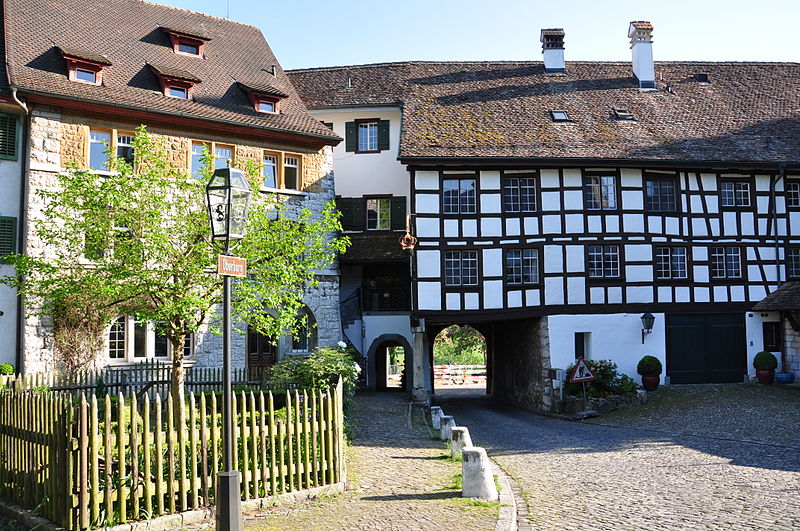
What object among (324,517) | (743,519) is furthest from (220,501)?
(743,519)

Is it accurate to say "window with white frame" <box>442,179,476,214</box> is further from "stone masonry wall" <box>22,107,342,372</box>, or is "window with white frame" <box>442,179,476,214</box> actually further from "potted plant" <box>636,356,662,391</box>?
"potted plant" <box>636,356,662,391</box>

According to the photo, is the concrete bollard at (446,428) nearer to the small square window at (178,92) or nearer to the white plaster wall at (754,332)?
the small square window at (178,92)

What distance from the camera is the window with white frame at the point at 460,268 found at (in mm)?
23906

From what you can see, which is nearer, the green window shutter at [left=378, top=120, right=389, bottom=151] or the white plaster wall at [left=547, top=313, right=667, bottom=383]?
the white plaster wall at [left=547, top=313, right=667, bottom=383]

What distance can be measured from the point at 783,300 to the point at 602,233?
5.76 m

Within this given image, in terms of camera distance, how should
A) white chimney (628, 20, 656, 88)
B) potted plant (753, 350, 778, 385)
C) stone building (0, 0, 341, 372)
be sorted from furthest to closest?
1. white chimney (628, 20, 656, 88)
2. potted plant (753, 350, 778, 385)
3. stone building (0, 0, 341, 372)

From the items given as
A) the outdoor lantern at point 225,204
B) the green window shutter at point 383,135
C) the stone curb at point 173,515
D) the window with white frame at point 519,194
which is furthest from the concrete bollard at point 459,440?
the green window shutter at point 383,135

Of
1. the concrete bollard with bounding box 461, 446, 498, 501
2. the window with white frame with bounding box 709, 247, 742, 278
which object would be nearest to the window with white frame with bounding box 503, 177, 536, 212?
the window with white frame with bounding box 709, 247, 742, 278

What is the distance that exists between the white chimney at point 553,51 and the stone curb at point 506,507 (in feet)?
69.0

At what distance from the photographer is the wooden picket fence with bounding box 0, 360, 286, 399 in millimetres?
16312

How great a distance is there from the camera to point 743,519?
341 inches

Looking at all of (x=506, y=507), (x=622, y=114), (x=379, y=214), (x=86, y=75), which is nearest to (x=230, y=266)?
(x=506, y=507)

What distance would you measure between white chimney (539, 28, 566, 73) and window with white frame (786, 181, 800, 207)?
9.16m

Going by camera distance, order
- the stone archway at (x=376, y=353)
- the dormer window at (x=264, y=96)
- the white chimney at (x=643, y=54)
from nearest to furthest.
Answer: the dormer window at (x=264, y=96), the stone archway at (x=376, y=353), the white chimney at (x=643, y=54)
